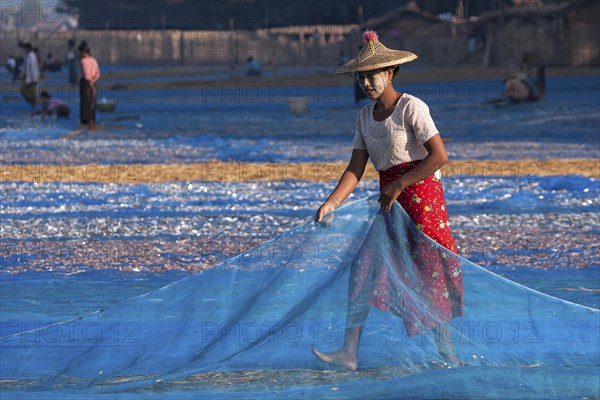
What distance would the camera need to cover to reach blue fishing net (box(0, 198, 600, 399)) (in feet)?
14.8

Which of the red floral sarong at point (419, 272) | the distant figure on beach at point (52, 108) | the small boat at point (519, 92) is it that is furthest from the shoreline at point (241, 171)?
the small boat at point (519, 92)

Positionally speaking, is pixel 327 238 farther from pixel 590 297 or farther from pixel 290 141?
pixel 290 141

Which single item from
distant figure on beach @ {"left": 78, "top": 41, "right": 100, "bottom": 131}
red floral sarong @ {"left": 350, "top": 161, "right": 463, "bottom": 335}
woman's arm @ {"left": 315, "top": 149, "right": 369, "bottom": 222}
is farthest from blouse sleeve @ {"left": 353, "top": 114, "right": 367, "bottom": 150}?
distant figure on beach @ {"left": 78, "top": 41, "right": 100, "bottom": 131}

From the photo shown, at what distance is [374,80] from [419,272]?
0.77m

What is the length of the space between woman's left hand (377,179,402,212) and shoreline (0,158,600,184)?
7477 mm

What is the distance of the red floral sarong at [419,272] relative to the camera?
4.51 m

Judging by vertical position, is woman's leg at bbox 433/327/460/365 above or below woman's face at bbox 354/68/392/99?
below

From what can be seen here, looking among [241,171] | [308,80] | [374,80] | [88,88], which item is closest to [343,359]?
[374,80]

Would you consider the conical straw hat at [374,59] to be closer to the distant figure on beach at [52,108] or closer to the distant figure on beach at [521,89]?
the distant figure on beach at [52,108]

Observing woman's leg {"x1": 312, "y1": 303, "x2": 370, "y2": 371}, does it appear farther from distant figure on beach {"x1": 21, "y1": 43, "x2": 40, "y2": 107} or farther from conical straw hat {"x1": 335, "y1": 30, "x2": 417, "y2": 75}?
distant figure on beach {"x1": 21, "y1": 43, "x2": 40, "y2": 107}

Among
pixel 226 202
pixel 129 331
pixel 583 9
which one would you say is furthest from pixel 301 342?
pixel 583 9

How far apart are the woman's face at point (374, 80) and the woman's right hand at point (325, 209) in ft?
1.54

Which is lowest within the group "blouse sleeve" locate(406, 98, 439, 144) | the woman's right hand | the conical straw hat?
the woman's right hand

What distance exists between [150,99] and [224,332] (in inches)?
996
